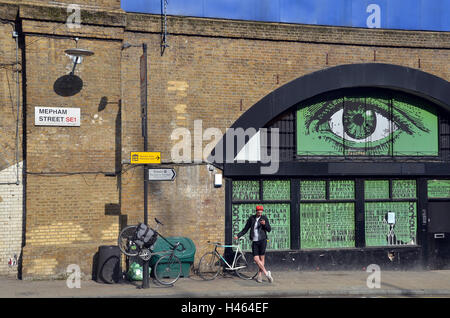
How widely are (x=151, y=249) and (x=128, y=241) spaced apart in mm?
935

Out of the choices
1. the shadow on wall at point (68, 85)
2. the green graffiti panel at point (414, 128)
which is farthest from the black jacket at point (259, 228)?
the shadow on wall at point (68, 85)

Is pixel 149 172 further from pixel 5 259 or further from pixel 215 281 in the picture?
pixel 5 259

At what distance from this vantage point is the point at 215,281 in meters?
13.3

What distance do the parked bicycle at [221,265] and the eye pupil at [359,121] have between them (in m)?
4.62

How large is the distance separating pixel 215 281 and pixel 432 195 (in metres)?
7.13

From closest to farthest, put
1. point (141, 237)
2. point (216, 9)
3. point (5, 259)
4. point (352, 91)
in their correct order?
point (141, 237) < point (5, 259) < point (216, 9) < point (352, 91)

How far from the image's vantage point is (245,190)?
14734mm

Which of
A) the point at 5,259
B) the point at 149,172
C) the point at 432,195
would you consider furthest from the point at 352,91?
the point at 5,259

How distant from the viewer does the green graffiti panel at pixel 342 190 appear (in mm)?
15360

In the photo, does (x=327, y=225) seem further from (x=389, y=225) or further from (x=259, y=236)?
(x=259, y=236)

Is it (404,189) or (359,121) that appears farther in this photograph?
(404,189)

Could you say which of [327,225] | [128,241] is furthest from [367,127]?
[128,241]

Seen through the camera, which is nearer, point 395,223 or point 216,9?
point 216,9

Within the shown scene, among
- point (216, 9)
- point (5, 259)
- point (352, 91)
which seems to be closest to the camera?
point (5, 259)
